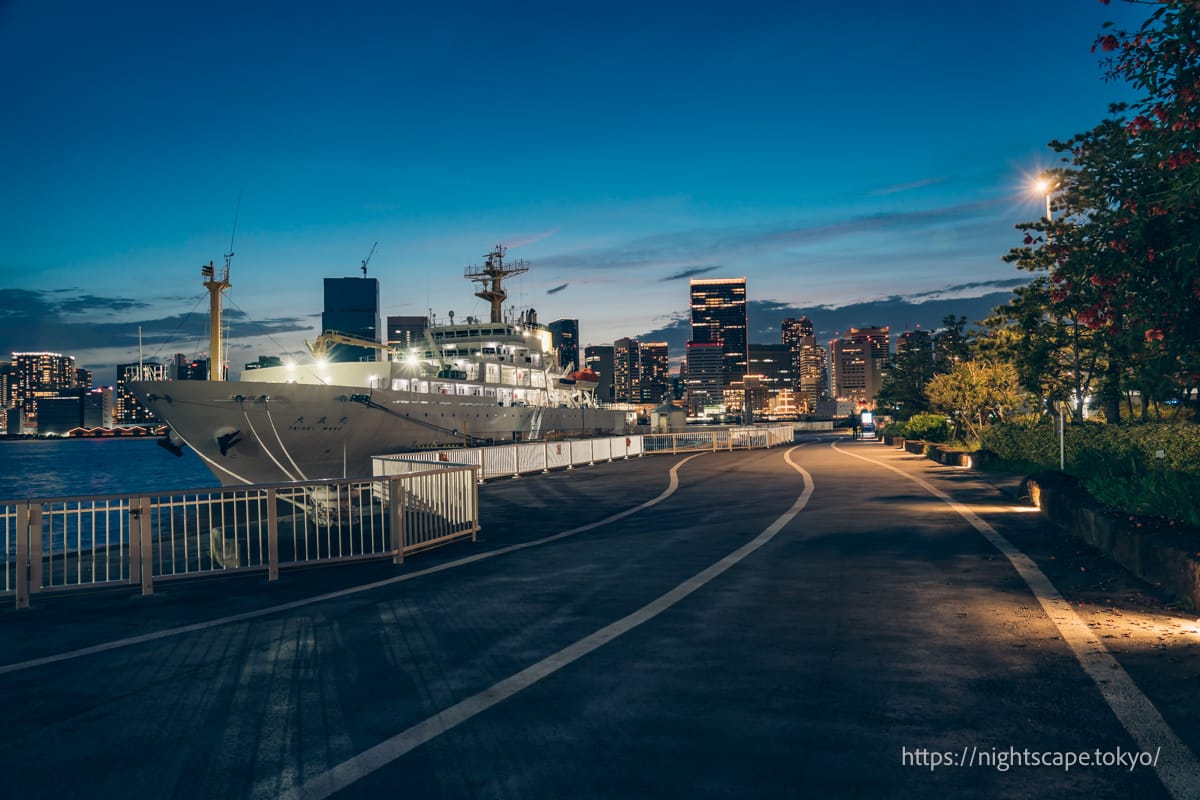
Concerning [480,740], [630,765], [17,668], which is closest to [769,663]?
[630,765]

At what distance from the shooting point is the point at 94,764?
430 centimetres

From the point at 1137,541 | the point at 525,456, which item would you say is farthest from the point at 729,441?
the point at 1137,541

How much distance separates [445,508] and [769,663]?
26.9ft

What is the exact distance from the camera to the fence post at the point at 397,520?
10805mm

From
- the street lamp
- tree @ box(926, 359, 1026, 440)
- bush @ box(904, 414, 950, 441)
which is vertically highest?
the street lamp

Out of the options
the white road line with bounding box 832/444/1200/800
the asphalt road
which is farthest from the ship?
the white road line with bounding box 832/444/1200/800

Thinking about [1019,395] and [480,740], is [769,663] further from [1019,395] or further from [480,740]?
[1019,395]

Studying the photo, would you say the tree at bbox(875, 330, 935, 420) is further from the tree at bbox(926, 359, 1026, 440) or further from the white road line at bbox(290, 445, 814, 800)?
the white road line at bbox(290, 445, 814, 800)

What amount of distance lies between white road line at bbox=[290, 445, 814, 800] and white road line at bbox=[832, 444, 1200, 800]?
3.63 metres

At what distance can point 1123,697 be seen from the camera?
4.95m

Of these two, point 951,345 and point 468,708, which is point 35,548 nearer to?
point 468,708

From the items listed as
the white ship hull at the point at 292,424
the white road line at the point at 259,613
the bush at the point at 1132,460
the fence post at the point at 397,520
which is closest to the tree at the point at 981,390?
the bush at the point at 1132,460

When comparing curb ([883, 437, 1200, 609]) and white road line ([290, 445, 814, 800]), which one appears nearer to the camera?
white road line ([290, 445, 814, 800])

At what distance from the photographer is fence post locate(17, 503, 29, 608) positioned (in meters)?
8.62
